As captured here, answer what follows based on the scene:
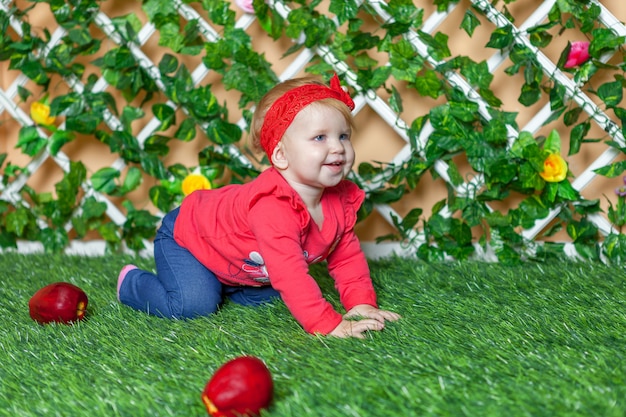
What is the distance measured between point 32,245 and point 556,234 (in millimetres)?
1328

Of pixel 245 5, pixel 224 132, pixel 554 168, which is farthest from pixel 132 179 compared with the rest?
pixel 554 168

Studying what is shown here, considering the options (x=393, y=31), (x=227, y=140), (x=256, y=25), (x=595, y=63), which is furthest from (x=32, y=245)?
(x=595, y=63)

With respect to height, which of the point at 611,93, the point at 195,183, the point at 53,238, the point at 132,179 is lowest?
the point at 53,238

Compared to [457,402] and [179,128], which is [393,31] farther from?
[457,402]

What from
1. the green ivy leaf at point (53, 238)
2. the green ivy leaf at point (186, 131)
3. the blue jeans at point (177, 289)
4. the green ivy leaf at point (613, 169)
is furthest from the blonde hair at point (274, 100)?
the green ivy leaf at point (53, 238)

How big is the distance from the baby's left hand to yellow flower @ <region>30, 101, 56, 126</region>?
105 centimetres

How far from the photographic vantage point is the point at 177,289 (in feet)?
3.97

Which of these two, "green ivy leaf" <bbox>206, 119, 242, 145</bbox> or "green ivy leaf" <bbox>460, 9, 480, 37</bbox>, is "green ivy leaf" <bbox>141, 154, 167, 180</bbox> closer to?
"green ivy leaf" <bbox>206, 119, 242, 145</bbox>

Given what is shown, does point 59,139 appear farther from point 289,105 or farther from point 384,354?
point 384,354

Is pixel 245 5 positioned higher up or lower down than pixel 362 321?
higher up

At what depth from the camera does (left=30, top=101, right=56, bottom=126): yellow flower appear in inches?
70.4

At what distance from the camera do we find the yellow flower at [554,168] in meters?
1.46

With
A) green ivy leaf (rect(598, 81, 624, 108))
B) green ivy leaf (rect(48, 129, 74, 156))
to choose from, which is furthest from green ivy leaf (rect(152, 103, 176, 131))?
green ivy leaf (rect(598, 81, 624, 108))

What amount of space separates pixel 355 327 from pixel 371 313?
0.28 ft
